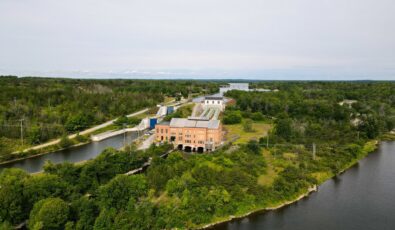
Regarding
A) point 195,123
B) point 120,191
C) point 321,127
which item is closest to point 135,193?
point 120,191

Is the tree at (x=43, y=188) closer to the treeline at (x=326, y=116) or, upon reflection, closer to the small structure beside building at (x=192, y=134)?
the small structure beside building at (x=192, y=134)

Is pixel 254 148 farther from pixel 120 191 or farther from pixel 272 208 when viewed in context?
pixel 120 191

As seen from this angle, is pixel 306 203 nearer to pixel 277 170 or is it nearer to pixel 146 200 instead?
pixel 277 170

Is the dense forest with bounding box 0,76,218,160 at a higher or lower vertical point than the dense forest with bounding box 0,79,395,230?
higher

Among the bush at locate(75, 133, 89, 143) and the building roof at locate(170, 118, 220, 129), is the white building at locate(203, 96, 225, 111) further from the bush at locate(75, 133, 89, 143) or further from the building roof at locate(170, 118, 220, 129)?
the bush at locate(75, 133, 89, 143)

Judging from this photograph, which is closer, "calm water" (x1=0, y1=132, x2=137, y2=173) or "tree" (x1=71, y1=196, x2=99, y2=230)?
"tree" (x1=71, y1=196, x2=99, y2=230)

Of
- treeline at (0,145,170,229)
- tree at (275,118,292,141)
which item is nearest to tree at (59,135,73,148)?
treeline at (0,145,170,229)
